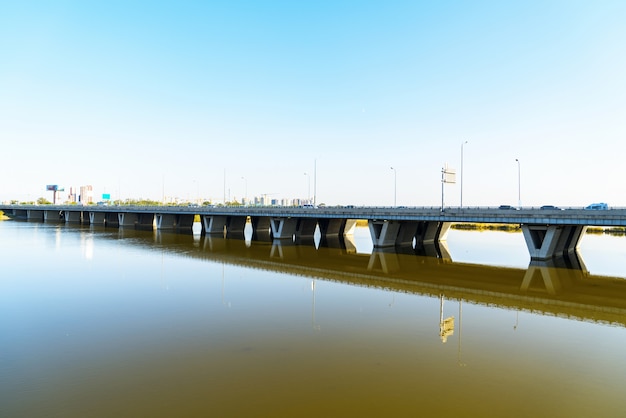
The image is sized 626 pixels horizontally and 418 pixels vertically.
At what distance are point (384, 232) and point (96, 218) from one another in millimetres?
117467

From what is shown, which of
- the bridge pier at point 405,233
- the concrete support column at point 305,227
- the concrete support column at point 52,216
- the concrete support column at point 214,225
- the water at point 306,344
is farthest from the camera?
the concrete support column at point 52,216

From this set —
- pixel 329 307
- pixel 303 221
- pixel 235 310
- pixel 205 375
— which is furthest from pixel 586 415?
pixel 303 221

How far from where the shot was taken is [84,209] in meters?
140

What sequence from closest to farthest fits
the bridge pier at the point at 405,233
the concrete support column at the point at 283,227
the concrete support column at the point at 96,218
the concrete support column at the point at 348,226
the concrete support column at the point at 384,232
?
the concrete support column at the point at 384,232, the bridge pier at the point at 405,233, the concrete support column at the point at 283,227, the concrete support column at the point at 348,226, the concrete support column at the point at 96,218

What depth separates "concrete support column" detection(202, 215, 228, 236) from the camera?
97750 mm

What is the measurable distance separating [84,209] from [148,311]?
133 metres

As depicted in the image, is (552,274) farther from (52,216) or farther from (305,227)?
(52,216)

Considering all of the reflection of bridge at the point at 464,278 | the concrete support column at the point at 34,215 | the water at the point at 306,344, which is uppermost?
the concrete support column at the point at 34,215

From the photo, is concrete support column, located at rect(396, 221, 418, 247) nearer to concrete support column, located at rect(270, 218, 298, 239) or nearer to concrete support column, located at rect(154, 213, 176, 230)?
concrete support column, located at rect(270, 218, 298, 239)

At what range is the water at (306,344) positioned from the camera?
14.0 m

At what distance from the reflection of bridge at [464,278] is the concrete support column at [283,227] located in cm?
1866

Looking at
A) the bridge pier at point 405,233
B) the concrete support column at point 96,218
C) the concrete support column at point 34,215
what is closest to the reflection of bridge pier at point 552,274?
the bridge pier at point 405,233

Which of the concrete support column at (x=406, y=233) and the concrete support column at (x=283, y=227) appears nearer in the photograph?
the concrete support column at (x=406, y=233)

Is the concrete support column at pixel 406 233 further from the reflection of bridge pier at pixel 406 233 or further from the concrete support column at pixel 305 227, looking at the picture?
the concrete support column at pixel 305 227
